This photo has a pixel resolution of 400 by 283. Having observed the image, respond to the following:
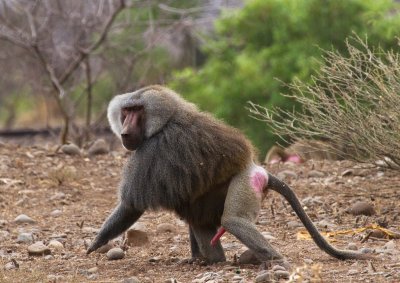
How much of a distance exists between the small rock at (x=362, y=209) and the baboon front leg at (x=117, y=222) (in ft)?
5.65

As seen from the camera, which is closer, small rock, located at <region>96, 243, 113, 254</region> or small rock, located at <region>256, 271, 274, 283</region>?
small rock, located at <region>256, 271, 274, 283</region>

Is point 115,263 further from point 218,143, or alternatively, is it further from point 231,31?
point 231,31

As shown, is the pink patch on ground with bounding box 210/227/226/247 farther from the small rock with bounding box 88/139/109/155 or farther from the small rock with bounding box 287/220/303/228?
the small rock with bounding box 88/139/109/155

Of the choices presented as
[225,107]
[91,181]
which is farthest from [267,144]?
[91,181]

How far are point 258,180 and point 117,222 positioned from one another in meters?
0.77

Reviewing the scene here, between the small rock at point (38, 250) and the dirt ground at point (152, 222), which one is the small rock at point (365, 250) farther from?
the small rock at point (38, 250)

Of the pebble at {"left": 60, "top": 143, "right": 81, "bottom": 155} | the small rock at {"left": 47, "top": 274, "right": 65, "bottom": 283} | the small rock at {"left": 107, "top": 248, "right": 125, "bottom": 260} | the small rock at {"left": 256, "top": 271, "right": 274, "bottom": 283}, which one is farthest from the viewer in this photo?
the pebble at {"left": 60, "top": 143, "right": 81, "bottom": 155}

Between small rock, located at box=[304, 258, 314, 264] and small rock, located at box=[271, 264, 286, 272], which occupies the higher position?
small rock, located at box=[271, 264, 286, 272]

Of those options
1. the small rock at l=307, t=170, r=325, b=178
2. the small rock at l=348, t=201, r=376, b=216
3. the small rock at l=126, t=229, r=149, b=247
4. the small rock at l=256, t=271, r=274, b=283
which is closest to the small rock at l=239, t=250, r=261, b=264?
the small rock at l=256, t=271, r=274, b=283

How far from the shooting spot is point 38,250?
203 inches

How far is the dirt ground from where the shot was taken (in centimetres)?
440

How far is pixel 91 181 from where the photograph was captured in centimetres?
748

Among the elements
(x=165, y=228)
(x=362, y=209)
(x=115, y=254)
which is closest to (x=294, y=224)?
(x=362, y=209)

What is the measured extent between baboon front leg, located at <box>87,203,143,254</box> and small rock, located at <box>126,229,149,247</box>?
0.63 m
